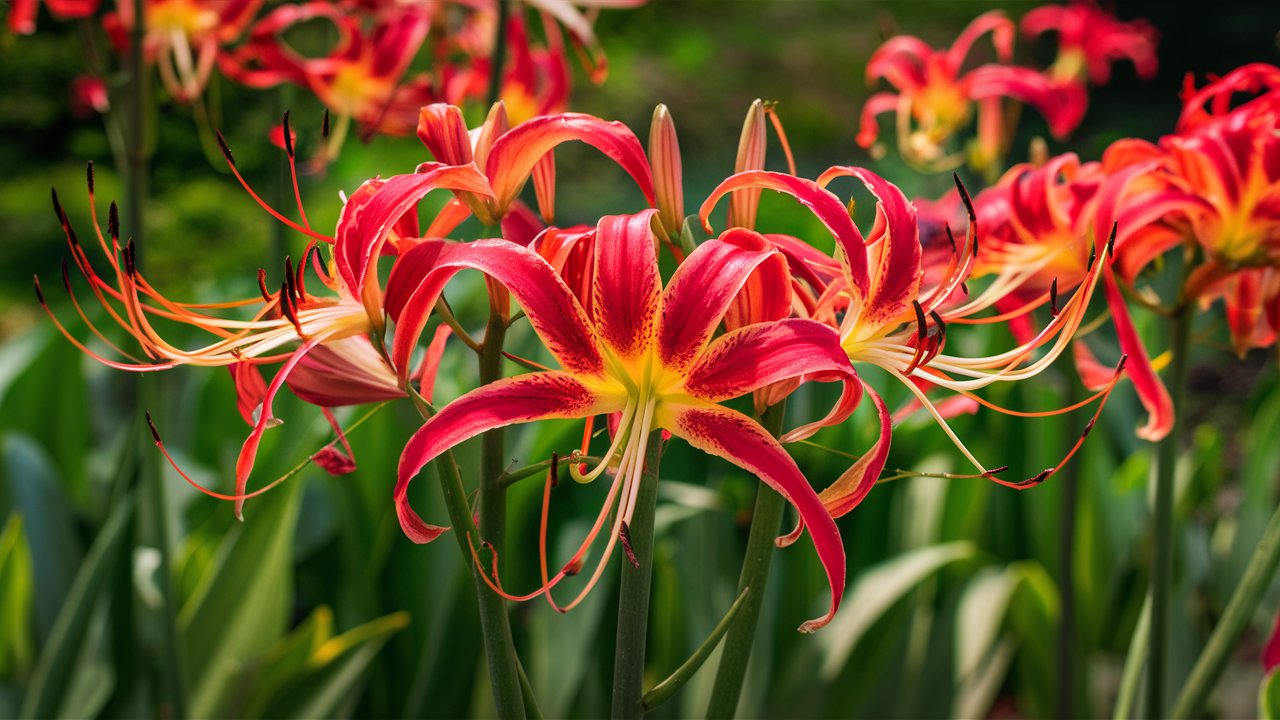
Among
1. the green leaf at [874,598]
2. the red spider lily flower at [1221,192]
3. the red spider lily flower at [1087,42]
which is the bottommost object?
the green leaf at [874,598]

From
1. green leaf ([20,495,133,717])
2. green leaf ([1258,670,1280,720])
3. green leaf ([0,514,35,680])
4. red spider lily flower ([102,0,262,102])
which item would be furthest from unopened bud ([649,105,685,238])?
red spider lily flower ([102,0,262,102])

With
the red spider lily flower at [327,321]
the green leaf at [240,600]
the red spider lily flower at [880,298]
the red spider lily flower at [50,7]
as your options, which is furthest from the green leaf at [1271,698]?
the red spider lily flower at [50,7]

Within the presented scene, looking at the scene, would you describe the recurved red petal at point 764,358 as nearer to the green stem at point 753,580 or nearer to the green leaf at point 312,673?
the green stem at point 753,580

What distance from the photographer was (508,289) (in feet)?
1.54

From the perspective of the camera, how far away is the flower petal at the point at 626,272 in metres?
0.48

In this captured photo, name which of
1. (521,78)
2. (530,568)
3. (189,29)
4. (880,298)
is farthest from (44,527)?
(880,298)

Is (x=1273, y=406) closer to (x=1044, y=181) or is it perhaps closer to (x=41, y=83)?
(x=1044, y=181)

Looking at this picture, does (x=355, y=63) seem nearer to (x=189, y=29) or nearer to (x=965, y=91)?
(x=189, y=29)

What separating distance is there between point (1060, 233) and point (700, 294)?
42 centimetres

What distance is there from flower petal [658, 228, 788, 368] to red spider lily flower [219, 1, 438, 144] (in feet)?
3.59

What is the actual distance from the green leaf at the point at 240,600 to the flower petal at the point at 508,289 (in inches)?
30.1

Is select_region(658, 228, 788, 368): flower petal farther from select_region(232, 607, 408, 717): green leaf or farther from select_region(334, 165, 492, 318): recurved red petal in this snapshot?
select_region(232, 607, 408, 717): green leaf

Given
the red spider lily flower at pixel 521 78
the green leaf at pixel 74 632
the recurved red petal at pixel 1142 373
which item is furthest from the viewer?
the red spider lily flower at pixel 521 78

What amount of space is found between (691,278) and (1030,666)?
1.25 meters
